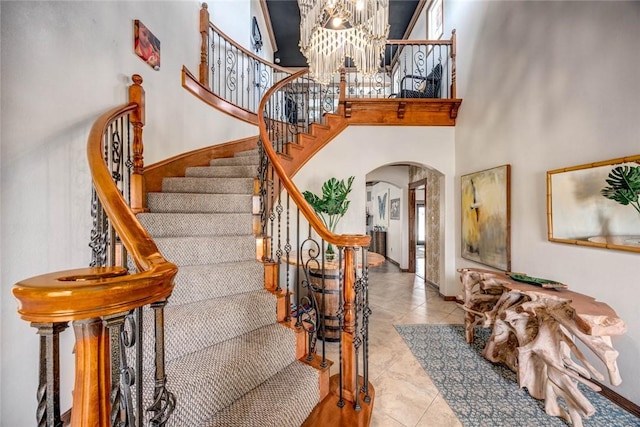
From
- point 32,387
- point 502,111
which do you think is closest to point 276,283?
point 32,387

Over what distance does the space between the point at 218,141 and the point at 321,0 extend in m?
2.08

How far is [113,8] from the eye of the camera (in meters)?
2.04

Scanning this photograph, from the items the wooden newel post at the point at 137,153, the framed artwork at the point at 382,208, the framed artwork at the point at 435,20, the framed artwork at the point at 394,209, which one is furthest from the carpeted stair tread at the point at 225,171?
the framed artwork at the point at 382,208

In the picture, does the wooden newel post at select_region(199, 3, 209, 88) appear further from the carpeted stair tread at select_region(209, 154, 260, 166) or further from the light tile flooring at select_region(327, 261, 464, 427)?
the light tile flooring at select_region(327, 261, 464, 427)

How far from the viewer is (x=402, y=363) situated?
92.4 inches

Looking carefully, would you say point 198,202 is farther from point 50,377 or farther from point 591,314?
point 591,314

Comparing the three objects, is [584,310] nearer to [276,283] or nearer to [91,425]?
[276,283]

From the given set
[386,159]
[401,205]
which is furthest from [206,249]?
[401,205]

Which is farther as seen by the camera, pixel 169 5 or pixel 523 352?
pixel 169 5

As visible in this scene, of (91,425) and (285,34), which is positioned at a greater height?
(285,34)

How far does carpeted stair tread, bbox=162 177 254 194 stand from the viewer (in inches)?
99.0

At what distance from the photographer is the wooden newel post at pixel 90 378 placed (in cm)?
51

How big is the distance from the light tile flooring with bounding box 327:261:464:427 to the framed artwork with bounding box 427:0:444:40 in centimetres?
444

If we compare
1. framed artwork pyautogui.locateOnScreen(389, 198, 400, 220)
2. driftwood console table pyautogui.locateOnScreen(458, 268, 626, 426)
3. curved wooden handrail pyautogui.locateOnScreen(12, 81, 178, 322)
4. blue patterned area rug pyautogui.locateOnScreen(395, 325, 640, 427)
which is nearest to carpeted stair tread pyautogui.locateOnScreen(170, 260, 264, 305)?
curved wooden handrail pyautogui.locateOnScreen(12, 81, 178, 322)
